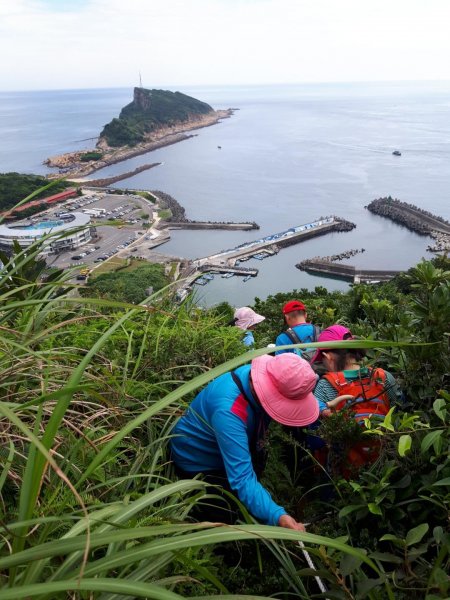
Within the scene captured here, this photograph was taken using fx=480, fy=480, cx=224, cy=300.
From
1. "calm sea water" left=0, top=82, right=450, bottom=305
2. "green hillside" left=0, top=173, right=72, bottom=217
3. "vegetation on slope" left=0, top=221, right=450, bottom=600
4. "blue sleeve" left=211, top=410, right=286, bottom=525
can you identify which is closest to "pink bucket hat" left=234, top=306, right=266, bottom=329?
"vegetation on slope" left=0, top=221, right=450, bottom=600

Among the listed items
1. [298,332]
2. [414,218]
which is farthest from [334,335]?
[414,218]

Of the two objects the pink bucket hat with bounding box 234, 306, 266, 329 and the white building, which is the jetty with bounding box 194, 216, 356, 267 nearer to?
the white building

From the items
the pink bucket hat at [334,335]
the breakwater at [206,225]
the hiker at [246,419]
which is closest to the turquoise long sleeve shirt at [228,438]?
the hiker at [246,419]

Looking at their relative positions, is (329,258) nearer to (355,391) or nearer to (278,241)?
(278,241)

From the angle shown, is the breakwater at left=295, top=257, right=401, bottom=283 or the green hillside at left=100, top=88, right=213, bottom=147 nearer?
the breakwater at left=295, top=257, right=401, bottom=283

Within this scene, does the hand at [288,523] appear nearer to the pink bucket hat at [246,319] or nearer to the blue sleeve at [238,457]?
the blue sleeve at [238,457]

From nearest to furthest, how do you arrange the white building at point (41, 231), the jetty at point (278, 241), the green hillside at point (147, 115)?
1. the white building at point (41, 231)
2. the jetty at point (278, 241)
3. the green hillside at point (147, 115)

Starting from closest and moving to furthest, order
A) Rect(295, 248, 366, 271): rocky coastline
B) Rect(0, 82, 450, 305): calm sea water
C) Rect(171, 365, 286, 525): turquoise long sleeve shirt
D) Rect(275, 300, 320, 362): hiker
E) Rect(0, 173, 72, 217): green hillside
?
Rect(171, 365, 286, 525): turquoise long sleeve shirt → Rect(275, 300, 320, 362): hiker → Rect(295, 248, 366, 271): rocky coastline → Rect(0, 82, 450, 305): calm sea water → Rect(0, 173, 72, 217): green hillside
